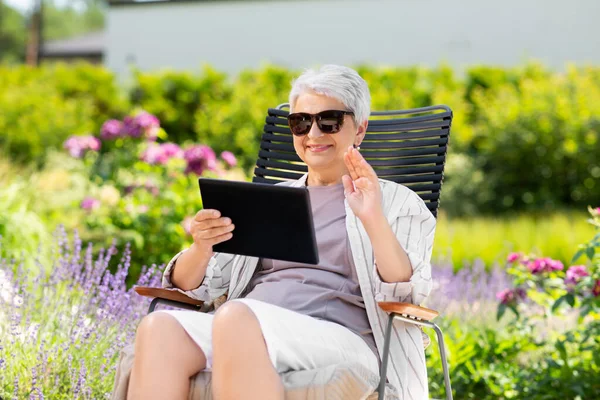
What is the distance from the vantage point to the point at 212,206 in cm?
257

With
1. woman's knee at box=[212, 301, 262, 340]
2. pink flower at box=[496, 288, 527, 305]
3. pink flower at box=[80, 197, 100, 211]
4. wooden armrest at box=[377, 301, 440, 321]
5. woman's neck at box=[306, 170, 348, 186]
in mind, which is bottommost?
pink flower at box=[496, 288, 527, 305]

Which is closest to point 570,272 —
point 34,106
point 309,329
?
point 309,329

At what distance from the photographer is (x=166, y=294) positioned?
2.77 m

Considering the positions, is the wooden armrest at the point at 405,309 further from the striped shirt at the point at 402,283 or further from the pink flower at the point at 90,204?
the pink flower at the point at 90,204

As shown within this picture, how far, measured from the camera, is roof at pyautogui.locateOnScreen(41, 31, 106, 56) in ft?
116

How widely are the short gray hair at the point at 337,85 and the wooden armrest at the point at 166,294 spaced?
775 millimetres

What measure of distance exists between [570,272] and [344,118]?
1.67 metres

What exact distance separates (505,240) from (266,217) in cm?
504

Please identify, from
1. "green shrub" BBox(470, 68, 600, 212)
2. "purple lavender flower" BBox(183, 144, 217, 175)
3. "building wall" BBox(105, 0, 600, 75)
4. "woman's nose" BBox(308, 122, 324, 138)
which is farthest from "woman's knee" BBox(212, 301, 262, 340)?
"building wall" BBox(105, 0, 600, 75)

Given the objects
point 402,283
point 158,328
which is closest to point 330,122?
point 402,283

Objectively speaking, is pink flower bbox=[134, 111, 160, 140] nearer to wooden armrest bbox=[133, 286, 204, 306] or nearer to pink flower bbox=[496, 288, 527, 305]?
pink flower bbox=[496, 288, 527, 305]

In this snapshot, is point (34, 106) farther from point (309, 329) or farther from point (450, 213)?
point (309, 329)

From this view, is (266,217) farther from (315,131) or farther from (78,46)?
(78,46)

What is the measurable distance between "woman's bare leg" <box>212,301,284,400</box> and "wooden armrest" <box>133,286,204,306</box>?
47 centimetres
